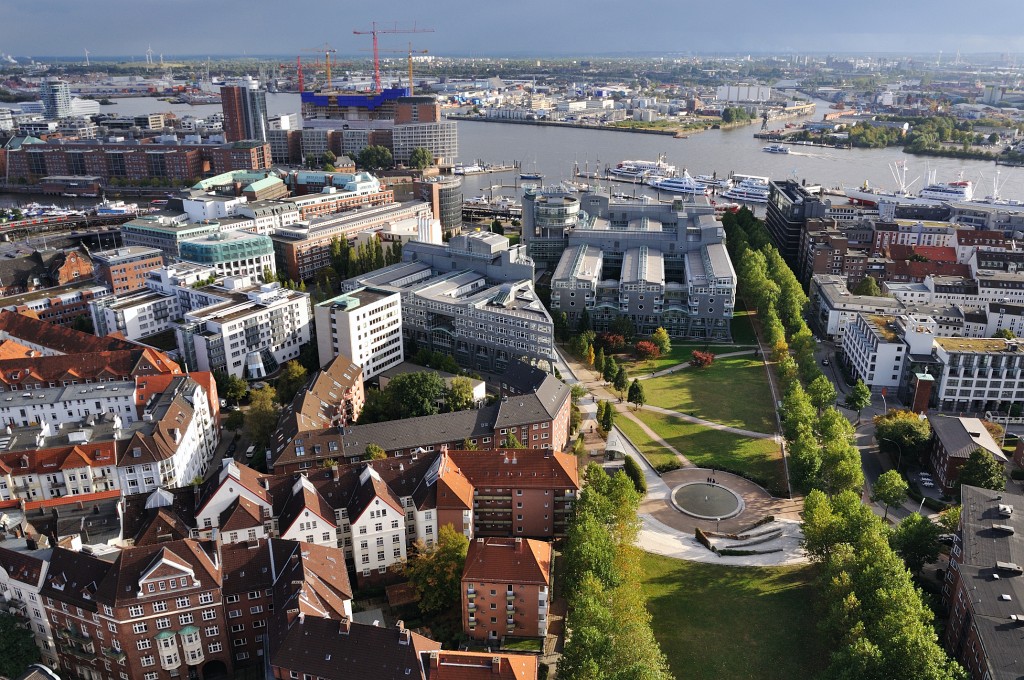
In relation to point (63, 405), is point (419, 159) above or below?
above

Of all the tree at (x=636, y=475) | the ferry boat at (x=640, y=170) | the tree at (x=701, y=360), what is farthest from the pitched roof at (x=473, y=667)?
the ferry boat at (x=640, y=170)

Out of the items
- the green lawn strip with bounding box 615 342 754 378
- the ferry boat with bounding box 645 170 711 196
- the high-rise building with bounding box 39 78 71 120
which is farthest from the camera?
the high-rise building with bounding box 39 78 71 120

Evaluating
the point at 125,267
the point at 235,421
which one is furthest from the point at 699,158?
the point at 235,421

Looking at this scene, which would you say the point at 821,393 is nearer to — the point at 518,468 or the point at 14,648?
the point at 518,468

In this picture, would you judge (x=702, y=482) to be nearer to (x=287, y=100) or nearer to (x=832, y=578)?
(x=832, y=578)

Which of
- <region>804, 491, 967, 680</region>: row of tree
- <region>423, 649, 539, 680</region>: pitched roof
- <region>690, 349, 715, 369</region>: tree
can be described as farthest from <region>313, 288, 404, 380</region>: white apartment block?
<region>804, 491, 967, 680</region>: row of tree

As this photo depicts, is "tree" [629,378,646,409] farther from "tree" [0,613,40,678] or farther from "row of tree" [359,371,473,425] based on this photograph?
"tree" [0,613,40,678]

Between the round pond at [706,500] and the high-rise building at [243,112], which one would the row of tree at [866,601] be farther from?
the high-rise building at [243,112]
